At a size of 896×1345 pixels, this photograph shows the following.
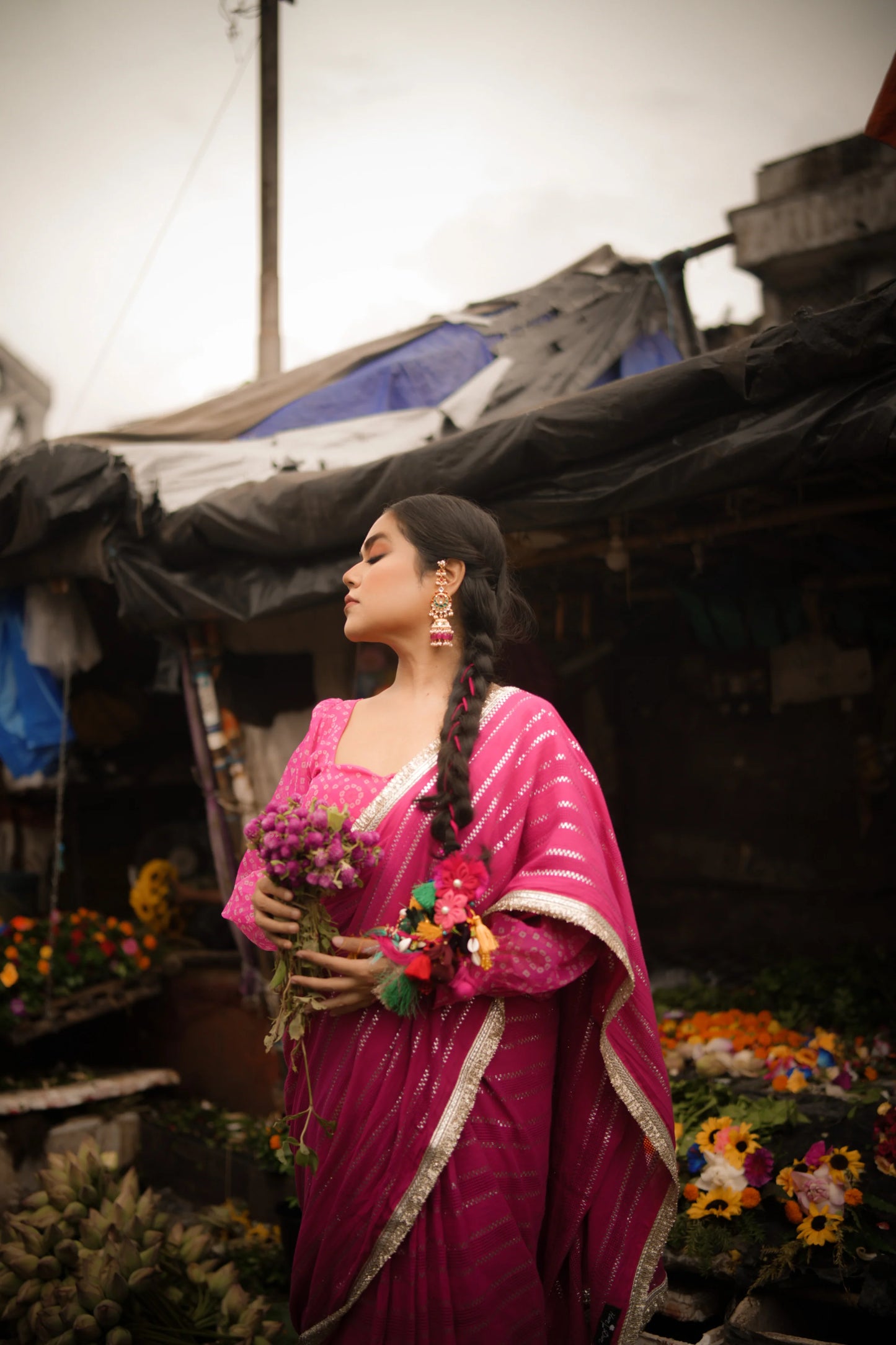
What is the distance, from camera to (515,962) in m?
1.74

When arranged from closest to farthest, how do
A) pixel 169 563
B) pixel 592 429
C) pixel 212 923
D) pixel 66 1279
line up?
pixel 66 1279
pixel 592 429
pixel 169 563
pixel 212 923

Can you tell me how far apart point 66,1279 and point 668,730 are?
4.10 meters

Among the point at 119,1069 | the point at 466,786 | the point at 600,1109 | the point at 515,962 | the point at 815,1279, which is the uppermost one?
the point at 466,786

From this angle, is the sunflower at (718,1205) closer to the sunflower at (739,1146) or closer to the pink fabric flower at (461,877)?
the sunflower at (739,1146)

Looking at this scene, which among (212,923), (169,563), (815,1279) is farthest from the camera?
(212,923)

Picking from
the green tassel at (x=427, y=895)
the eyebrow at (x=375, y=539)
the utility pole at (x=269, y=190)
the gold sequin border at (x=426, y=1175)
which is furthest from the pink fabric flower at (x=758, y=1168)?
the utility pole at (x=269, y=190)

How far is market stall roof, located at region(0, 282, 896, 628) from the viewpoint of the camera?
266cm

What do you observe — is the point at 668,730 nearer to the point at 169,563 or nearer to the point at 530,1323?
the point at 169,563

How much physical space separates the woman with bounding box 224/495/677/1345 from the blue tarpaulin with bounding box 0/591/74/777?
3021 millimetres

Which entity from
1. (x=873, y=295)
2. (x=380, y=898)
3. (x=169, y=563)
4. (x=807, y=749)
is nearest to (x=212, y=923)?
(x=169, y=563)

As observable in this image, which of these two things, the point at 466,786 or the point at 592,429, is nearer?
the point at 466,786

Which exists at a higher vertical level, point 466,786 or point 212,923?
point 466,786

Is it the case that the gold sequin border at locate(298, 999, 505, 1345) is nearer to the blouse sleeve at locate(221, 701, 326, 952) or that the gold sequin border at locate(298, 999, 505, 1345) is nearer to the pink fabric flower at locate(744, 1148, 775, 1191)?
the blouse sleeve at locate(221, 701, 326, 952)

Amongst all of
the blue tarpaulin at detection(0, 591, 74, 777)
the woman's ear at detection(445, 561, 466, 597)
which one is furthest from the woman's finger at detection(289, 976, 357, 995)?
the blue tarpaulin at detection(0, 591, 74, 777)
